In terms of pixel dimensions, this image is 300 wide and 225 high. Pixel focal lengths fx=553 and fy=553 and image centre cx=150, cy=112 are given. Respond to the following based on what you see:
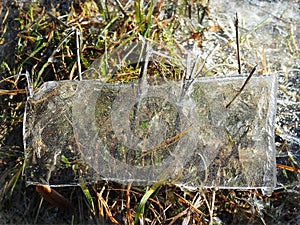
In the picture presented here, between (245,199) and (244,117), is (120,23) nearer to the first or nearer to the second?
(244,117)

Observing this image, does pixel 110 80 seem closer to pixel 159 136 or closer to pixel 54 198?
pixel 159 136

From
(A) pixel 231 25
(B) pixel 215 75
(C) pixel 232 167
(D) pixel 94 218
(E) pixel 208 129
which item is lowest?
(D) pixel 94 218

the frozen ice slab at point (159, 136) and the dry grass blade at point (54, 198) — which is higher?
the frozen ice slab at point (159, 136)

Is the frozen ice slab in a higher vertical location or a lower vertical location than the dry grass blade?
higher

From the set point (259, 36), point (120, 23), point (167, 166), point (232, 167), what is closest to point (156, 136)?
point (167, 166)
